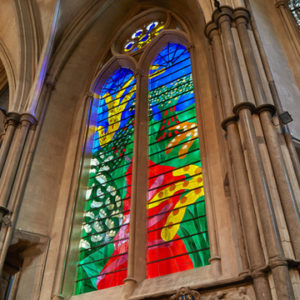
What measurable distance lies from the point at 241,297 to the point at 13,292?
11.5 feet

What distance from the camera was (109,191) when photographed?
6.69m

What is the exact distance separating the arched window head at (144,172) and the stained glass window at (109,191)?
0.02 meters

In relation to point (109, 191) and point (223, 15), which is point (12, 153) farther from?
point (223, 15)

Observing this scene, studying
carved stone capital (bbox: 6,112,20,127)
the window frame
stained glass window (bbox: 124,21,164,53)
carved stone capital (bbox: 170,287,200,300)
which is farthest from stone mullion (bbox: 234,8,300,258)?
carved stone capital (bbox: 6,112,20,127)

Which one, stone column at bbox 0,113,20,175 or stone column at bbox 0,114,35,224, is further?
stone column at bbox 0,113,20,175

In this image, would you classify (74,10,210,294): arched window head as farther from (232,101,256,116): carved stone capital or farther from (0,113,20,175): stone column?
(232,101,256,116): carved stone capital

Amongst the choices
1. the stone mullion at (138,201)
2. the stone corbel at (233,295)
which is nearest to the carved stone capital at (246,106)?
the stone corbel at (233,295)

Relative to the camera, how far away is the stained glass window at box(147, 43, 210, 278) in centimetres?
529

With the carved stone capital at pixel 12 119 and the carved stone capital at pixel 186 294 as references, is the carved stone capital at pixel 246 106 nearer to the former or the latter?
the carved stone capital at pixel 186 294

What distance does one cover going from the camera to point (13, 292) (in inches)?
232

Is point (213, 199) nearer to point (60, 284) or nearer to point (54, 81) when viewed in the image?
point (60, 284)

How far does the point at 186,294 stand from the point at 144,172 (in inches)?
97.7

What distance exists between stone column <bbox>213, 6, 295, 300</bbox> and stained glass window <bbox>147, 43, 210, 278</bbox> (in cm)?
160

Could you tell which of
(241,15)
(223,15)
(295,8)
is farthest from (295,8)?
(223,15)
